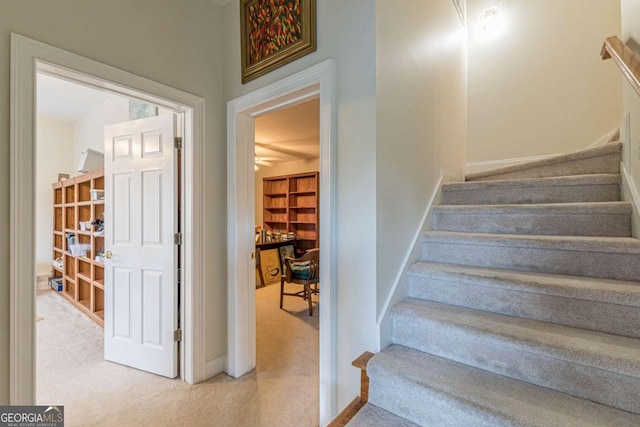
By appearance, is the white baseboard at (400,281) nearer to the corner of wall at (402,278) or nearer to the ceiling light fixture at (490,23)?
the corner of wall at (402,278)

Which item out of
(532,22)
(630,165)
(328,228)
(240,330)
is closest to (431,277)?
(328,228)

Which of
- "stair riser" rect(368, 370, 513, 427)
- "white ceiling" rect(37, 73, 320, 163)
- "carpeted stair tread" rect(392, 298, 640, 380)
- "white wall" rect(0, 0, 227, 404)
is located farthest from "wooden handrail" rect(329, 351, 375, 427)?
"white ceiling" rect(37, 73, 320, 163)

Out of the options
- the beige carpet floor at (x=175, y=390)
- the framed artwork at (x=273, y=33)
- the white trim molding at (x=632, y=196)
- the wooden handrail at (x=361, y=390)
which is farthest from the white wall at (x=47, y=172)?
the white trim molding at (x=632, y=196)

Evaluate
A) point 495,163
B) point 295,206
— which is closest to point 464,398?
point 495,163

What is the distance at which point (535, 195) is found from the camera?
1.89 metres

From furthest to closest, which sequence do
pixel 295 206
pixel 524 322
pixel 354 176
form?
pixel 295 206
pixel 354 176
pixel 524 322

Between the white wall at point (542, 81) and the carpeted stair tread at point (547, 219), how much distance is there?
161cm

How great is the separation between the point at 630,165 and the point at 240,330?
2745 mm

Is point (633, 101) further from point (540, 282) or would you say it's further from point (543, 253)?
point (540, 282)

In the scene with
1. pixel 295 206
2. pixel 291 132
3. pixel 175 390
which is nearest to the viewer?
pixel 175 390

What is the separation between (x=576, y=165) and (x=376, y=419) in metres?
2.27

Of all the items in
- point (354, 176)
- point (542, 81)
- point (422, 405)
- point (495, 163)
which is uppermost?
point (542, 81)

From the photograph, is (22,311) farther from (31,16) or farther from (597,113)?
(597,113)

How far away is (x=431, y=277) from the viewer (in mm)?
1582
